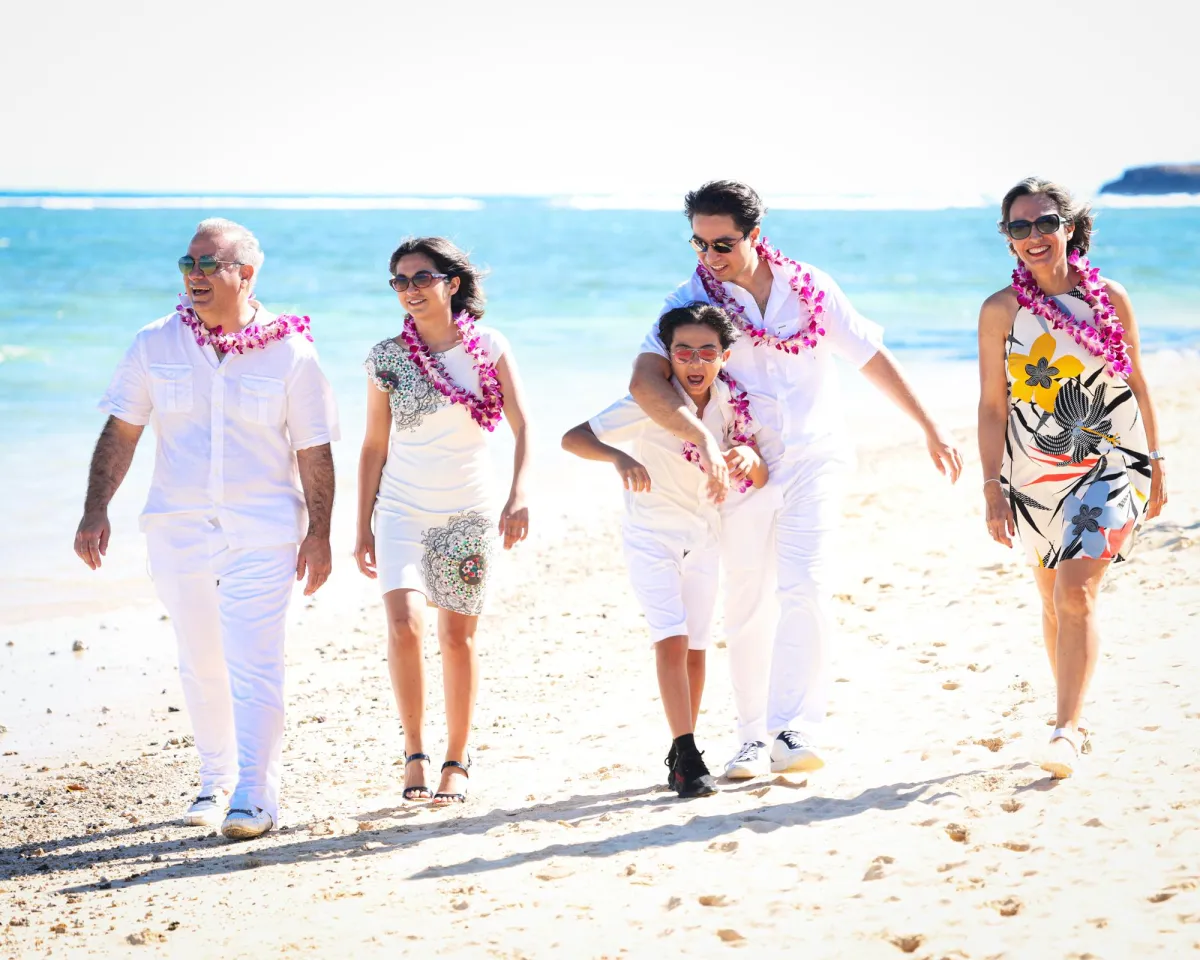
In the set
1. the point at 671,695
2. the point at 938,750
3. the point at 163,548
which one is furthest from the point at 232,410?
the point at 938,750

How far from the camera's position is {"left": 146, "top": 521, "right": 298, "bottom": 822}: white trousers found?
196 inches

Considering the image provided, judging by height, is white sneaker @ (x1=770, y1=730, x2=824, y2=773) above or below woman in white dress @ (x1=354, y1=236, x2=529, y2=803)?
below

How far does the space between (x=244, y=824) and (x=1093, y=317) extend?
3.33 meters

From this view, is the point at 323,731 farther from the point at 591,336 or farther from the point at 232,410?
the point at 591,336

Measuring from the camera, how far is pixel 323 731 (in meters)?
6.39

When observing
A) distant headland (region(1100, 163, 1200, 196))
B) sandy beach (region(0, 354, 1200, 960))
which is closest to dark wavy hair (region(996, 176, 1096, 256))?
sandy beach (region(0, 354, 1200, 960))

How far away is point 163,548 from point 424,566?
3.01 ft

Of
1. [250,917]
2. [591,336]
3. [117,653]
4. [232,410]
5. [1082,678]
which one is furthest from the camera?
[591,336]

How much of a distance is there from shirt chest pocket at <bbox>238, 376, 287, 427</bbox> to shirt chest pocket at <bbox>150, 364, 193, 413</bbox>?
188 mm

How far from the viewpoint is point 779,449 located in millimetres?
5148

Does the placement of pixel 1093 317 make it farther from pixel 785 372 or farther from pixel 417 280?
pixel 417 280

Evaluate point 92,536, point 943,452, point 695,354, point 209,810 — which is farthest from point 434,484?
point 943,452

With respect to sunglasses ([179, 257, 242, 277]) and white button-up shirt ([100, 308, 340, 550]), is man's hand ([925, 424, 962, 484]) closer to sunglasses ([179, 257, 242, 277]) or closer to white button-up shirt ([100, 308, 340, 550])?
white button-up shirt ([100, 308, 340, 550])

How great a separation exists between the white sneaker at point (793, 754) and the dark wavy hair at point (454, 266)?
194cm
